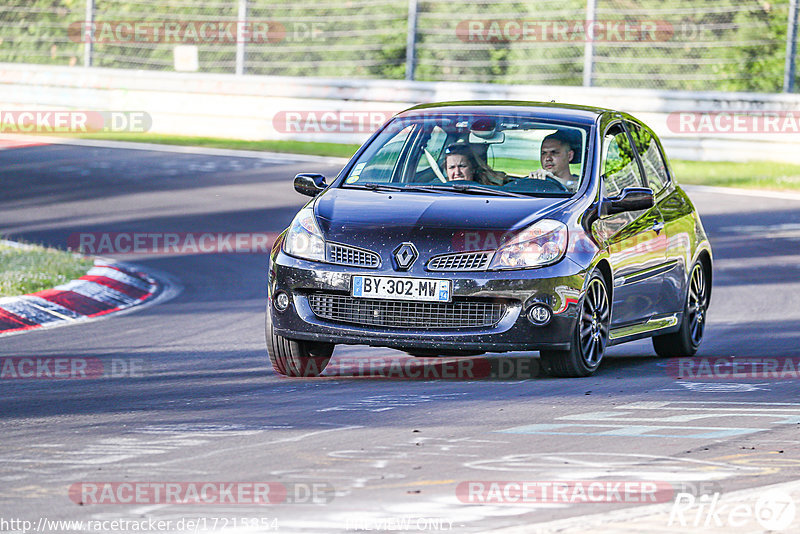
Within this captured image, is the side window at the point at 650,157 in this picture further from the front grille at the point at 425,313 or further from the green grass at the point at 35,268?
the green grass at the point at 35,268

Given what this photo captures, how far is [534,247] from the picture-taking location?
8625 millimetres

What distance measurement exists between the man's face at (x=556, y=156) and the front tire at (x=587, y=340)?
0.80 metres

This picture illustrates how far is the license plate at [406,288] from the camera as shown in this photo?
27.9ft

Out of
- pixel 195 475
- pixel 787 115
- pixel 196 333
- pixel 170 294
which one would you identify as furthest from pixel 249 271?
pixel 787 115

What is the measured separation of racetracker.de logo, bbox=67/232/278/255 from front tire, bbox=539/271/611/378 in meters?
6.87

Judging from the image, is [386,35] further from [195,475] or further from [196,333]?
[195,475]

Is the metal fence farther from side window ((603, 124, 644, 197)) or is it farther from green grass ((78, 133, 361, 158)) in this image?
side window ((603, 124, 644, 197))

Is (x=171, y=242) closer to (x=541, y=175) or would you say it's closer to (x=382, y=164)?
(x=382, y=164)

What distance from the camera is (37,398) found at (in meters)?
8.05

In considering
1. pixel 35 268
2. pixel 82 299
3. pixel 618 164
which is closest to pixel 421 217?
pixel 618 164

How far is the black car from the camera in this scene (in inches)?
336

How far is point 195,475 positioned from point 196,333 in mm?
4832

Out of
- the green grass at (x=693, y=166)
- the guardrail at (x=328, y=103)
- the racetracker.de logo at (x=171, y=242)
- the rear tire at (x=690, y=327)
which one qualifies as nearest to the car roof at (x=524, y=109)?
the rear tire at (x=690, y=327)

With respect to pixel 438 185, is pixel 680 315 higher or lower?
lower
